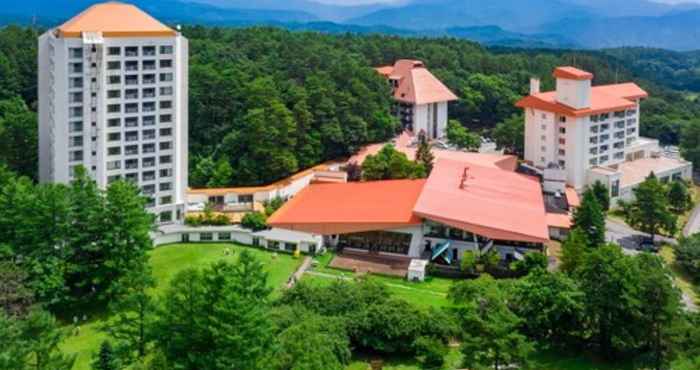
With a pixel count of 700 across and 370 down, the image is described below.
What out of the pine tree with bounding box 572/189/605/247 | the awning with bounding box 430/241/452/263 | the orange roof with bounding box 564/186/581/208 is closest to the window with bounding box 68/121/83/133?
the awning with bounding box 430/241/452/263

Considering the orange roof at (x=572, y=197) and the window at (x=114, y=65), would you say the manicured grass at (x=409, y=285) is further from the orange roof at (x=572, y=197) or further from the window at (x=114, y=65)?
the orange roof at (x=572, y=197)

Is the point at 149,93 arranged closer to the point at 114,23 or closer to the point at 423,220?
the point at 114,23

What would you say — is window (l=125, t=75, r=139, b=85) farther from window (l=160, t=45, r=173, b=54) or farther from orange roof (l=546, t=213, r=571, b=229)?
orange roof (l=546, t=213, r=571, b=229)

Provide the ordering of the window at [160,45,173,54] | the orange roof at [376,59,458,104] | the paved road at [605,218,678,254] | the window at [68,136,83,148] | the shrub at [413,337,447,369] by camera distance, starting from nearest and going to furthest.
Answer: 1. the shrub at [413,337,447,369]
2. the window at [68,136,83,148]
3. the window at [160,45,173,54]
4. the paved road at [605,218,678,254]
5. the orange roof at [376,59,458,104]

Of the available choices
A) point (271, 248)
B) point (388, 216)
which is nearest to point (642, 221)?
point (388, 216)

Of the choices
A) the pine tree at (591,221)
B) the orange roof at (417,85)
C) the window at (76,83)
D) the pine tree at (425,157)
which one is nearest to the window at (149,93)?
the window at (76,83)

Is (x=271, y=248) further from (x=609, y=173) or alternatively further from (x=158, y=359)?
(x=609, y=173)
